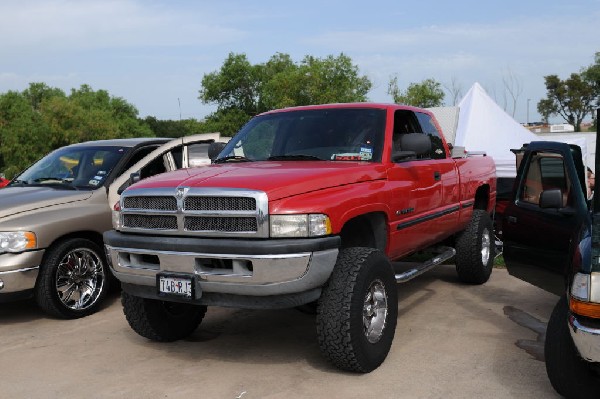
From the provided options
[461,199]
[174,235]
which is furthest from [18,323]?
[461,199]

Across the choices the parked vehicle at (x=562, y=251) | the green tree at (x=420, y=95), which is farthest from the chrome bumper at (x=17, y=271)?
the green tree at (x=420, y=95)

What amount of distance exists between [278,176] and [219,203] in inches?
17.6

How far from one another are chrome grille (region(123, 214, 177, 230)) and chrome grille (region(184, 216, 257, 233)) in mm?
157

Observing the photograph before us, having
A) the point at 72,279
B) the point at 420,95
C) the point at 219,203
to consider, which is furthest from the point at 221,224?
the point at 420,95

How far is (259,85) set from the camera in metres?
71.5

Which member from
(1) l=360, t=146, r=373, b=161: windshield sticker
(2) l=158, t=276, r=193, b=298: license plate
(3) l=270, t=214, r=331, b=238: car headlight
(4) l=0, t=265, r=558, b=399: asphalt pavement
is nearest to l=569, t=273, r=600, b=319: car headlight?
(4) l=0, t=265, r=558, b=399: asphalt pavement

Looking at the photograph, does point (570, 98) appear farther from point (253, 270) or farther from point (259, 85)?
point (253, 270)

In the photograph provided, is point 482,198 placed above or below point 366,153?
below

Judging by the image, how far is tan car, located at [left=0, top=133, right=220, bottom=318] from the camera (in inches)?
220

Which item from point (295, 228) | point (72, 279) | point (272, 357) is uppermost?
point (295, 228)

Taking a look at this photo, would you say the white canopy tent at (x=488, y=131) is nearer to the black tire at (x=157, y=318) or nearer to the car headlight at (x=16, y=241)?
the black tire at (x=157, y=318)

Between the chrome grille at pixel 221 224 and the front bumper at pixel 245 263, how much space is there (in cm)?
7

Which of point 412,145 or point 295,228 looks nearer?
point 295,228

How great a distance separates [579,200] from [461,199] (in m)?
1.98
